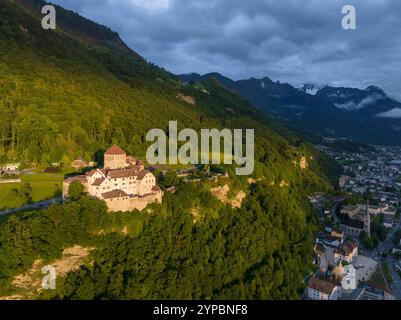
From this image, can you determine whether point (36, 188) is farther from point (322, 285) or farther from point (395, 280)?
point (395, 280)

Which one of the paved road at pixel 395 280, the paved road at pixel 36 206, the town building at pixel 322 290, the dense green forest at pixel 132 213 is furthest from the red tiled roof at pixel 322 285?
the paved road at pixel 36 206

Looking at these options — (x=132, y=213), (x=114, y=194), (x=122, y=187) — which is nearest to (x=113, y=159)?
(x=122, y=187)

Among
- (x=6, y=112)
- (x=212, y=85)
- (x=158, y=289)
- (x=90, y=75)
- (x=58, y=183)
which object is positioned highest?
(x=212, y=85)

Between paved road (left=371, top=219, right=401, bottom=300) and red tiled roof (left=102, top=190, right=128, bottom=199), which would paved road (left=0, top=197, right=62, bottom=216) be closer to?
red tiled roof (left=102, top=190, right=128, bottom=199)

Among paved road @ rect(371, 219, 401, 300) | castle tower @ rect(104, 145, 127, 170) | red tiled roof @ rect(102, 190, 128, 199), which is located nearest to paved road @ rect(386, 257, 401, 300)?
paved road @ rect(371, 219, 401, 300)
